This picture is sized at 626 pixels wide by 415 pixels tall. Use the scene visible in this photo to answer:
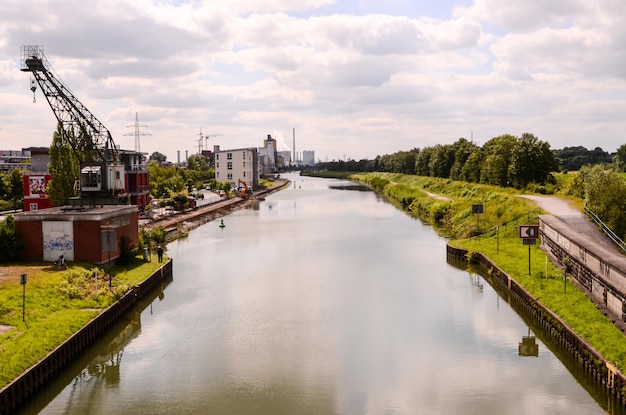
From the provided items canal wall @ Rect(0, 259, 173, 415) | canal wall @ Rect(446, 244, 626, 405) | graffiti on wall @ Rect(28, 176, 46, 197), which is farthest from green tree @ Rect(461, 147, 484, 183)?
canal wall @ Rect(0, 259, 173, 415)

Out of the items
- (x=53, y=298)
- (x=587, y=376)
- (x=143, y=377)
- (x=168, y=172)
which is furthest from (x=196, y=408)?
(x=168, y=172)

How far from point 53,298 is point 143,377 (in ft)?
20.3

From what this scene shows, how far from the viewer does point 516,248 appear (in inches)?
1363

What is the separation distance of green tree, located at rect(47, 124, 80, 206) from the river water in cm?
1474

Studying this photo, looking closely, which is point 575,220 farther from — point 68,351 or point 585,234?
point 68,351

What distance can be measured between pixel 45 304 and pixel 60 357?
13.0 feet

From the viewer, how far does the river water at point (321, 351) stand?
53.7 ft

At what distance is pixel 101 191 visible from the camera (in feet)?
120

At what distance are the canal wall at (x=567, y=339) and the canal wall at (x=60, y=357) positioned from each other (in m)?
16.1

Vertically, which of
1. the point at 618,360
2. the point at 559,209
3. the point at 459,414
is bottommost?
the point at 459,414

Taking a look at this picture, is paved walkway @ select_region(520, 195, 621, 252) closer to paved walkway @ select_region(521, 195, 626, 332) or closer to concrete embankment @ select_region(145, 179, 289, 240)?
paved walkway @ select_region(521, 195, 626, 332)

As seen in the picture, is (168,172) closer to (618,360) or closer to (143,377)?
(143,377)

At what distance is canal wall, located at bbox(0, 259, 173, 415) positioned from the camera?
15086 mm

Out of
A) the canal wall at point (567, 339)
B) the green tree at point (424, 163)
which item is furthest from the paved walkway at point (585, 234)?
the green tree at point (424, 163)
